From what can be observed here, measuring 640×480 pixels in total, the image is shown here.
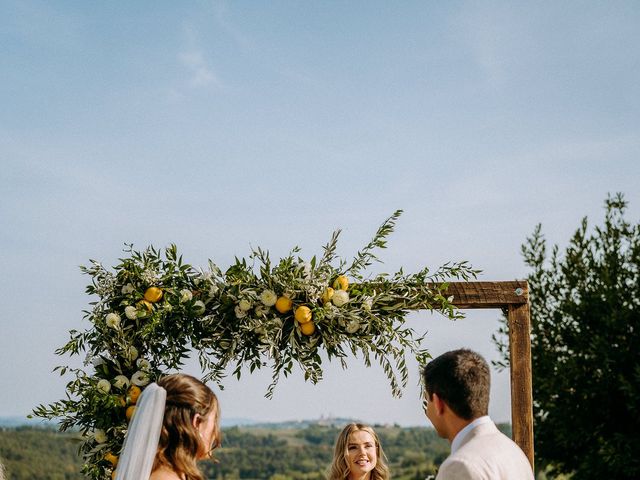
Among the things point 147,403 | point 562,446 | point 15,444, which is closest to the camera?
point 147,403

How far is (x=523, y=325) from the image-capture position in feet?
17.5

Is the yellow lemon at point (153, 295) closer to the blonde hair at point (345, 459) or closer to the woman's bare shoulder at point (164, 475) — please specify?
the woman's bare shoulder at point (164, 475)

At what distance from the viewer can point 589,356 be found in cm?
1021

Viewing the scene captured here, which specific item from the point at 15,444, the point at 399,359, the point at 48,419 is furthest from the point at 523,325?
the point at 15,444

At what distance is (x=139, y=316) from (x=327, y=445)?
18.1m

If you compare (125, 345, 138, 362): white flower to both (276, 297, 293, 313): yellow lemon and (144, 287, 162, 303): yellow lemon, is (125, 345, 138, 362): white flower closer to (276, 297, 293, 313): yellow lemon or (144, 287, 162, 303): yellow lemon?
(144, 287, 162, 303): yellow lemon

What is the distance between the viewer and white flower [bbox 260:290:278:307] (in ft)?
17.0

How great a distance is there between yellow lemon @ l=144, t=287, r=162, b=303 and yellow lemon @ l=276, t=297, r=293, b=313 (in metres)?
0.85

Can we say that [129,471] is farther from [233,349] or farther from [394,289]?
[394,289]

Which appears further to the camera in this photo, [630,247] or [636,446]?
[630,247]

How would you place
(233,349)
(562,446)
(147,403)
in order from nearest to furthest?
(147,403)
(233,349)
(562,446)

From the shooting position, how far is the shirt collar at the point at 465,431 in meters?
3.42

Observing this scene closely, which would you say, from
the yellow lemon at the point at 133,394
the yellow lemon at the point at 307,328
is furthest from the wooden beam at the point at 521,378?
the yellow lemon at the point at 133,394

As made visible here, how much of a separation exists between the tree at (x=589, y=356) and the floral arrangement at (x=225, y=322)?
211 inches
